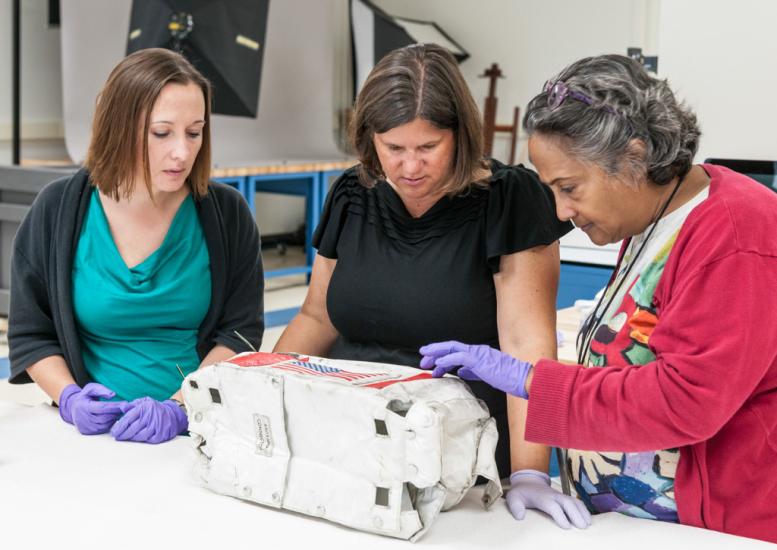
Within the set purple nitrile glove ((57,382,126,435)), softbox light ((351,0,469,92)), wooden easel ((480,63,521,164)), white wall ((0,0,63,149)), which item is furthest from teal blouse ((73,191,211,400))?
wooden easel ((480,63,521,164))

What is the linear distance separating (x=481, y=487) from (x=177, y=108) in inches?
36.6

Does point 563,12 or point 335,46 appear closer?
point 563,12

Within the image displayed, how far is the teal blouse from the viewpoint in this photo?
5.96 ft

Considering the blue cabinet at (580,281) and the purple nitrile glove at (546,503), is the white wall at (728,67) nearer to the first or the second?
the blue cabinet at (580,281)

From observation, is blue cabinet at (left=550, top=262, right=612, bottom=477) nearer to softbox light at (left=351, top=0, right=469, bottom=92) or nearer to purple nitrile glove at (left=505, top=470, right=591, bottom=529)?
purple nitrile glove at (left=505, top=470, right=591, bottom=529)

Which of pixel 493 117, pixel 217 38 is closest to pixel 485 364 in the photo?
pixel 217 38

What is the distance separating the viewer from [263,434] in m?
1.30

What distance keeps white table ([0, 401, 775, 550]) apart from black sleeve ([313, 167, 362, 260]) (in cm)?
49

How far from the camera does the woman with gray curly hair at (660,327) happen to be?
1.10 metres

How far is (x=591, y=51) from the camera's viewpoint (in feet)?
21.5

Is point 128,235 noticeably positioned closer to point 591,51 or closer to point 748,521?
point 748,521

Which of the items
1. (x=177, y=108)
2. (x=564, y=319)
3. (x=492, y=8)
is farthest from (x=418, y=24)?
(x=177, y=108)

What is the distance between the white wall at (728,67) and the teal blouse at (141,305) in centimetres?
153

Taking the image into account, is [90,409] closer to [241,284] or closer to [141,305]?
[141,305]
